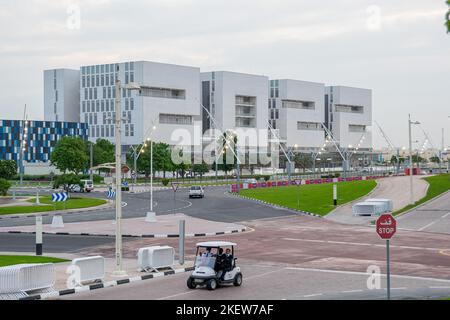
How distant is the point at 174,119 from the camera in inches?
5738

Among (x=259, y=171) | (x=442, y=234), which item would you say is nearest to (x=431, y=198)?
(x=442, y=234)

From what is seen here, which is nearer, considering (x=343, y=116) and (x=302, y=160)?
(x=302, y=160)

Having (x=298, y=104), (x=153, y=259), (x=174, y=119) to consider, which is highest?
(x=298, y=104)

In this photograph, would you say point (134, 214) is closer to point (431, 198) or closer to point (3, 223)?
point (3, 223)

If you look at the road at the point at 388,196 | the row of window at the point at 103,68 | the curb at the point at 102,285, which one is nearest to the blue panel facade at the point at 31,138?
the row of window at the point at 103,68

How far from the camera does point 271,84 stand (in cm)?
17988

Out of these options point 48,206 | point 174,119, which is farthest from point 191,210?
point 174,119

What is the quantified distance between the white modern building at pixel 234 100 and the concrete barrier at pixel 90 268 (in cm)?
12816

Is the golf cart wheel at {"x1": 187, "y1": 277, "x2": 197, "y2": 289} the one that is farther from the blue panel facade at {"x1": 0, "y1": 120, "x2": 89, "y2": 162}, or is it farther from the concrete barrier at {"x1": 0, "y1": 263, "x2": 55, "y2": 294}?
the blue panel facade at {"x1": 0, "y1": 120, "x2": 89, "y2": 162}

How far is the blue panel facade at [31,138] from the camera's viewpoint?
513 feet

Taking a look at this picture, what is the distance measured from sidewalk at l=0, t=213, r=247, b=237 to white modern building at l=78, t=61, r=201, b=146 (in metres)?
82.8

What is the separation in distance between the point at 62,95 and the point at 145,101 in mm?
25433

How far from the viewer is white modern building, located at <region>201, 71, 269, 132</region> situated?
157 meters

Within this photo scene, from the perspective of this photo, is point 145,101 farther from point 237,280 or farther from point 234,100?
point 237,280
